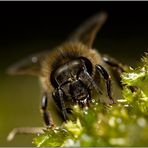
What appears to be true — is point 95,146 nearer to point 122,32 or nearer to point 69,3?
point 122,32

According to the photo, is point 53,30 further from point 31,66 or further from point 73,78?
point 73,78

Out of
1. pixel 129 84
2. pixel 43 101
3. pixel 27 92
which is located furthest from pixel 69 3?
pixel 129 84

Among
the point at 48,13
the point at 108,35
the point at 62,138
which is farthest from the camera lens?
the point at 48,13

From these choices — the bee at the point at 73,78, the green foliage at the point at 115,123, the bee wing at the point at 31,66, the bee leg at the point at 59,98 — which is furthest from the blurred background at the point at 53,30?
the green foliage at the point at 115,123

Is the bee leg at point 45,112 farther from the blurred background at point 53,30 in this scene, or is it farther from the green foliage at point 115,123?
the blurred background at point 53,30

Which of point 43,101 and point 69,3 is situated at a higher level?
point 69,3

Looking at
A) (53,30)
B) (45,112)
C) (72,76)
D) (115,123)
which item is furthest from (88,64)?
(53,30)

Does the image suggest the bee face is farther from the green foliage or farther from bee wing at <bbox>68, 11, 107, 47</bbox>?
bee wing at <bbox>68, 11, 107, 47</bbox>
